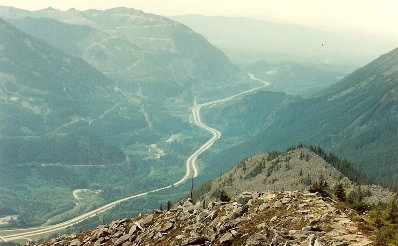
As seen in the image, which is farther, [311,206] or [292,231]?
[311,206]

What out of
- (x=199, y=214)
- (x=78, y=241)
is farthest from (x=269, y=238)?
(x=78, y=241)

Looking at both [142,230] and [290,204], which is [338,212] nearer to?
[290,204]

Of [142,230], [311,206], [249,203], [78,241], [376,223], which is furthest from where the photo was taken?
[78,241]

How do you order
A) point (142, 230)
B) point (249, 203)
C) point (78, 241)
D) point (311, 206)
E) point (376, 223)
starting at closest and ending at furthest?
point (376, 223), point (311, 206), point (249, 203), point (142, 230), point (78, 241)

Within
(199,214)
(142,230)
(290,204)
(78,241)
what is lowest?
(78,241)

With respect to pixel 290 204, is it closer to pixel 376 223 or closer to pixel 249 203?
pixel 249 203

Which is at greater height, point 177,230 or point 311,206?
point 311,206
